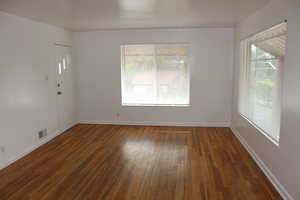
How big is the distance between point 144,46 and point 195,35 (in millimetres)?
1302

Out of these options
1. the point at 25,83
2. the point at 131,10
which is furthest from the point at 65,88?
the point at 131,10

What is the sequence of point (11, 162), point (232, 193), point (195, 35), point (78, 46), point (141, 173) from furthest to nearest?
point (78, 46)
point (195, 35)
point (11, 162)
point (141, 173)
point (232, 193)

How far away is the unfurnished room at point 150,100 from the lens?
300 centimetres

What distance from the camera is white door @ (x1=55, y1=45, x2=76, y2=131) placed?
547cm

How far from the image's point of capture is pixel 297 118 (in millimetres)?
2506

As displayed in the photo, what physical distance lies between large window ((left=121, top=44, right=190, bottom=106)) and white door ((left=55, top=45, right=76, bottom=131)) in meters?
1.31

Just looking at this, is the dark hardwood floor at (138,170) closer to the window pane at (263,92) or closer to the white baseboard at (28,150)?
the white baseboard at (28,150)

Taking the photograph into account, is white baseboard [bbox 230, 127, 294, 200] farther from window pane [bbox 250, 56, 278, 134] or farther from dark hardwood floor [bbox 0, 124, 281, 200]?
window pane [bbox 250, 56, 278, 134]

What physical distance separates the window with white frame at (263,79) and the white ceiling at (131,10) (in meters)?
0.55

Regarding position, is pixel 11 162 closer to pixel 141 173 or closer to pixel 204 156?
pixel 141 173

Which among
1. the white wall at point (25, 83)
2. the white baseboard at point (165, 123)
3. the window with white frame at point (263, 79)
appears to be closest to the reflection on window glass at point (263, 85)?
the window with white frame at point (263, 79)

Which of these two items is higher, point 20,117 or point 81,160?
point 20,117

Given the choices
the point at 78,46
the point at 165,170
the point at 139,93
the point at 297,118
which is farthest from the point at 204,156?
the point at 78,46

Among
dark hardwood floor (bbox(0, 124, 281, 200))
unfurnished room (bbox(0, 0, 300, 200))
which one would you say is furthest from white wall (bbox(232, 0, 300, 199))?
dark hardwood floor (bbox(0, 124, 281, 200))
